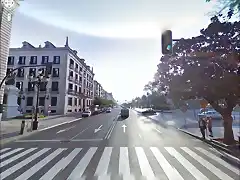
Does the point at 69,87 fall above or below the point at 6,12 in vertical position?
below

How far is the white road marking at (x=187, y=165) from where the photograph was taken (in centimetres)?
698

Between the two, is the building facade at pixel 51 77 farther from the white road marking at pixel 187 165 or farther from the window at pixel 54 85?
the white road marking at pixel 187 165

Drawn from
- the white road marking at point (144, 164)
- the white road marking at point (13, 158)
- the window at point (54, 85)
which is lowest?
the white road marking at point (13, 158)

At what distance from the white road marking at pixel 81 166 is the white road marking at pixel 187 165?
389 cm

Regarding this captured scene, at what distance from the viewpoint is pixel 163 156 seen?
9.86 metres

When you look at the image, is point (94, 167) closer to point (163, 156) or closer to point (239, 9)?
point (163, 156)

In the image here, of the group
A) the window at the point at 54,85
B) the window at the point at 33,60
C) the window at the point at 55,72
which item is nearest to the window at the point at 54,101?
the window at the point at 54,85

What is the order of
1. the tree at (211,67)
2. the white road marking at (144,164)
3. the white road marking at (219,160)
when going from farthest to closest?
the tree at (211,67), the white road marking at (219,160), the white road marking at (144,164)

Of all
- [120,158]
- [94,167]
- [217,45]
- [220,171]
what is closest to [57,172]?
[94,167]

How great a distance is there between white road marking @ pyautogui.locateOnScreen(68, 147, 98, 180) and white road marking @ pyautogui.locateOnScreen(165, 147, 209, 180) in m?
3.89

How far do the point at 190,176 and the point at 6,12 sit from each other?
2029 cm

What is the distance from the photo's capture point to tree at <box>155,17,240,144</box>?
38.0 ft

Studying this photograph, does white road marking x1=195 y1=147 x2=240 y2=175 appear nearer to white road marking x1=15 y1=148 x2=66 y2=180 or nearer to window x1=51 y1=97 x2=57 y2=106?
white road marking x1=15 y1=148 x2=66 y2=180

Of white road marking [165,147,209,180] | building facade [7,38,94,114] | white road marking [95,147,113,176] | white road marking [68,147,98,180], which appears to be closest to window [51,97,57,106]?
building facade [7,38,94,114]
